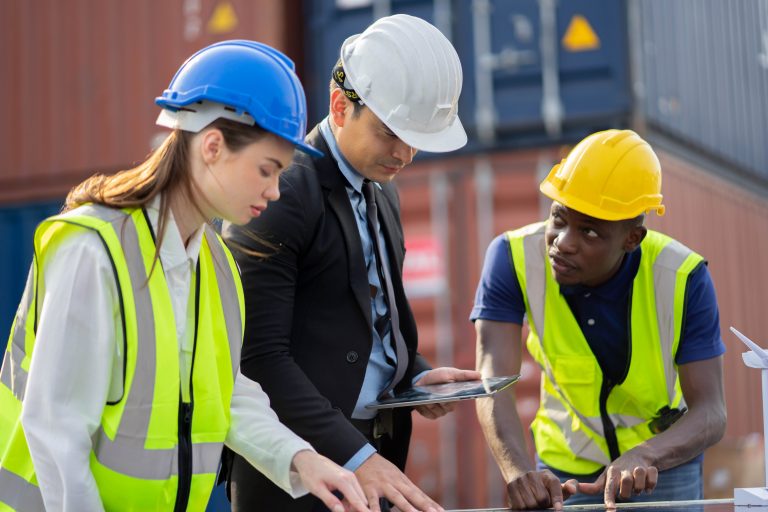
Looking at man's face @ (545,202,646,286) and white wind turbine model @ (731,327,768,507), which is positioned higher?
man's face @ (545,202,646,286)

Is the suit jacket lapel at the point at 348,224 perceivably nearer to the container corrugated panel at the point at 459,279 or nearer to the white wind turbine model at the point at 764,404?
the white wind turbine model at the point at 764,404

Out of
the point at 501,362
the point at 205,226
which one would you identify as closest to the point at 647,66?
the point at 501,362

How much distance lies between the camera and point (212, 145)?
2.01 metres

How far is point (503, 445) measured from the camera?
2.86 metres

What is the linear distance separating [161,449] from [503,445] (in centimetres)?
118

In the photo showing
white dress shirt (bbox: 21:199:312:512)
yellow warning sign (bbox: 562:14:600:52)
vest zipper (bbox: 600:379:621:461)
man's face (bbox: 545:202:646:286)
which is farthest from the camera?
yellow warning sign (bbox: 562:14:600:52)

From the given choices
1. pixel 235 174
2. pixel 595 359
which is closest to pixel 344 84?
pixel 235 174

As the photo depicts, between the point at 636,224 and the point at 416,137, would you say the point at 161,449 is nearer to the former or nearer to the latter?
the point at 416,137

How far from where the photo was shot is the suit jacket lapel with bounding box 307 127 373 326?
252 centimetres

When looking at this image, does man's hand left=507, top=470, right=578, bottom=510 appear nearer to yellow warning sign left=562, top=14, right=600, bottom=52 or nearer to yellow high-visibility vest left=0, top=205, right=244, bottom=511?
yellow high-visibility vest left=0, top=205, right=244, bottom=511

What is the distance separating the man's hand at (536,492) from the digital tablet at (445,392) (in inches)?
9.6

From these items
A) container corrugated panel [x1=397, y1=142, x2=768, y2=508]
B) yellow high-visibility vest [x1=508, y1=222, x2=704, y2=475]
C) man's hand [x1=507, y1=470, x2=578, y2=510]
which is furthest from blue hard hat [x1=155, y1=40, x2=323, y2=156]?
container corrugated panel [x1=397, y1=142, x2=768, y2=508]

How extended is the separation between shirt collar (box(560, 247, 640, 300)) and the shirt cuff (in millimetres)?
999

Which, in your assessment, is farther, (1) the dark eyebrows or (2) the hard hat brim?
(2) the hard hat brim
